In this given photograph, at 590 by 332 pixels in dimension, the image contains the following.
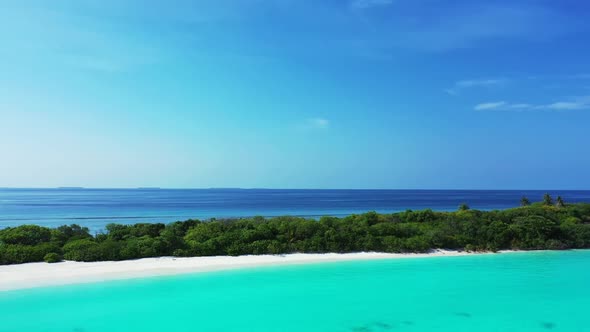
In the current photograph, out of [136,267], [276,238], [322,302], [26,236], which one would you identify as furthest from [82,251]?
[322,302]

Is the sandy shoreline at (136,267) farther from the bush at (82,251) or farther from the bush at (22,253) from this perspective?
the bush at (22,253)

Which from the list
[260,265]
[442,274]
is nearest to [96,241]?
[260,265]

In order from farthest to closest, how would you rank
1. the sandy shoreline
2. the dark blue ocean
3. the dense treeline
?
the dark blue ocean, the dense treeline, the sandy shoreline

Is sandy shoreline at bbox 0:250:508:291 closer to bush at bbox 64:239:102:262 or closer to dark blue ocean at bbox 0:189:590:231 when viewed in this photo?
bush at bbox 64:239:102:262

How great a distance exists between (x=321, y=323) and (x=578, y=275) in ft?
37.3

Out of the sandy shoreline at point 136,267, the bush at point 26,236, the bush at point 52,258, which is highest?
the bush at point 26,236

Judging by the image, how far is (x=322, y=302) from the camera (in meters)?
11.5

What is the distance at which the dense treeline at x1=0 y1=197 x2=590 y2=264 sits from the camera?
17.1m

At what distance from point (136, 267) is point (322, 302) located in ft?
26.4

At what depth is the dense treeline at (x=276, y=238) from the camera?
672 inches

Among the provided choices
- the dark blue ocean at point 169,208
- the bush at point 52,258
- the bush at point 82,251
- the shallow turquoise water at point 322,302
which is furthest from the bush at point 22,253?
the dark blue ocean at point 169,208

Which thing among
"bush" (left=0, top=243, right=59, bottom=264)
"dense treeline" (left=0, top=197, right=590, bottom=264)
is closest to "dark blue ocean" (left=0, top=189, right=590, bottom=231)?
"dense treeline" (left=0, top=197, right=590, bottom=264)

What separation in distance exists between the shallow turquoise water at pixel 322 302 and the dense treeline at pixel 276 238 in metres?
3.29

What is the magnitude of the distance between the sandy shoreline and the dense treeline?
25.3 inches
